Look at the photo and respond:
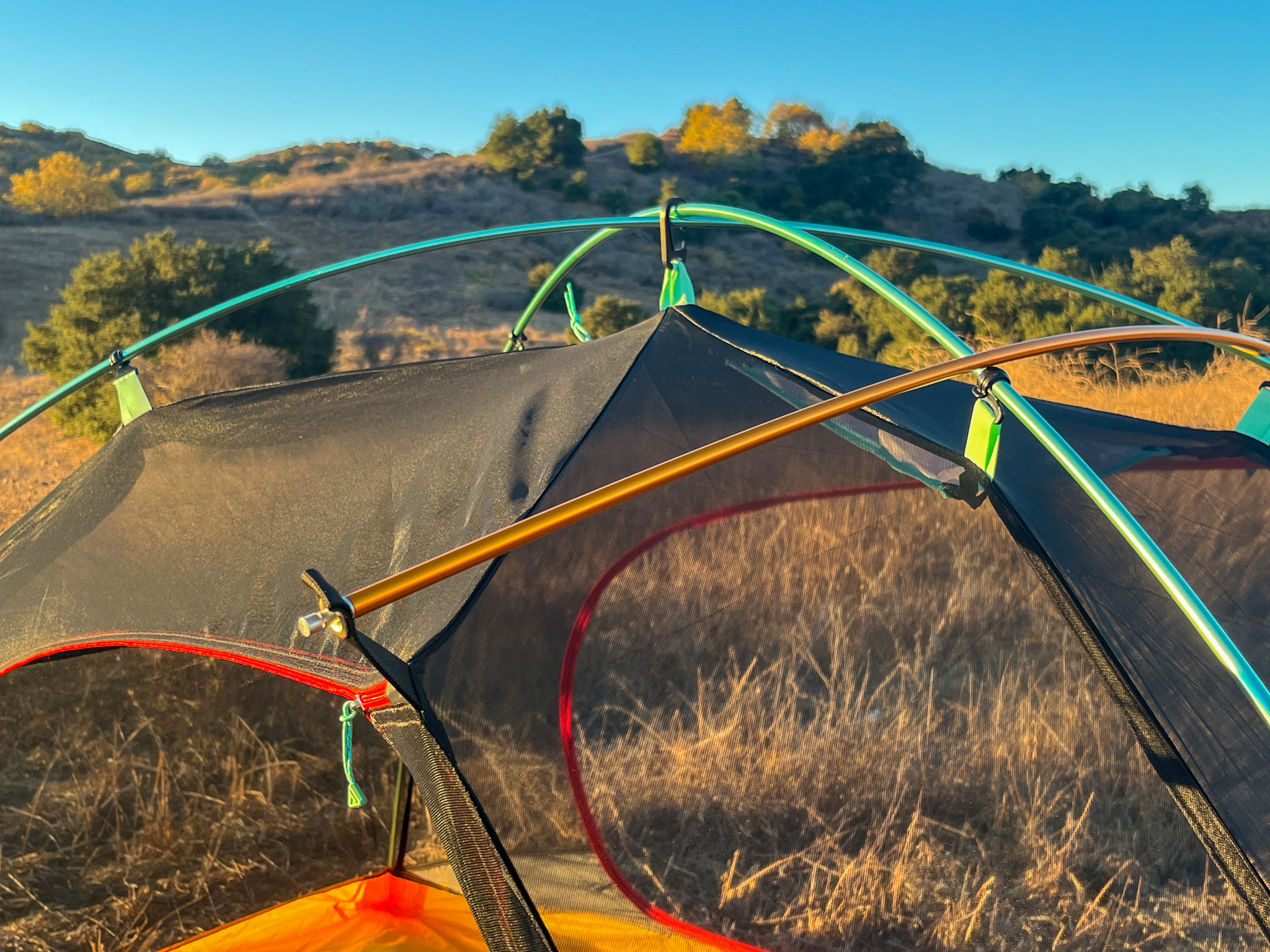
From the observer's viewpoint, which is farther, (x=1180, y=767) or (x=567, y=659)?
(x=567, y=659)

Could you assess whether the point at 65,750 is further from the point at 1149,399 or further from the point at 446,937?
the point at 1149,399

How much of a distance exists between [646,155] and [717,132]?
10.6 feet

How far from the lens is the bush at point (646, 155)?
3173 cm

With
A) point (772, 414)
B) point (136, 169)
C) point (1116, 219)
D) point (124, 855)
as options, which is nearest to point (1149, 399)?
point (772, 414)

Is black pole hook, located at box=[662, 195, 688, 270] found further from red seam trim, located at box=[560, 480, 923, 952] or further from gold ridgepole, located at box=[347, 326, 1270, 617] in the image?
gold ridgepole, located at box=[347, 326, 1270, 617]

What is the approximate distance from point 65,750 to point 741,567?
105 inches

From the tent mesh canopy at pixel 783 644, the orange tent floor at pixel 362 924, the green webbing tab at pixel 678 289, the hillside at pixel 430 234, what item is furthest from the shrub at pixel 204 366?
the green webbing tab at pixel 678 289

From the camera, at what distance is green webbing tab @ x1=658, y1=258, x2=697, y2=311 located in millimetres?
2248

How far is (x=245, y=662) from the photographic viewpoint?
1829 mm

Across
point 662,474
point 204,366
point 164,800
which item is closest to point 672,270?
point 662,474

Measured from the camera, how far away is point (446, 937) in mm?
2516

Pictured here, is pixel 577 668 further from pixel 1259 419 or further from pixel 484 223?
pixel 484 223

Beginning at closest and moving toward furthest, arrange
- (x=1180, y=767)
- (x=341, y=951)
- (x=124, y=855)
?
1. (x=1180, y=767)
2. (x=341, y=951)
3. (x=124, y=855)

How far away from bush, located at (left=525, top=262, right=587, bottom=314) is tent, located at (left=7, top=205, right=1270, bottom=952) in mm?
16035
